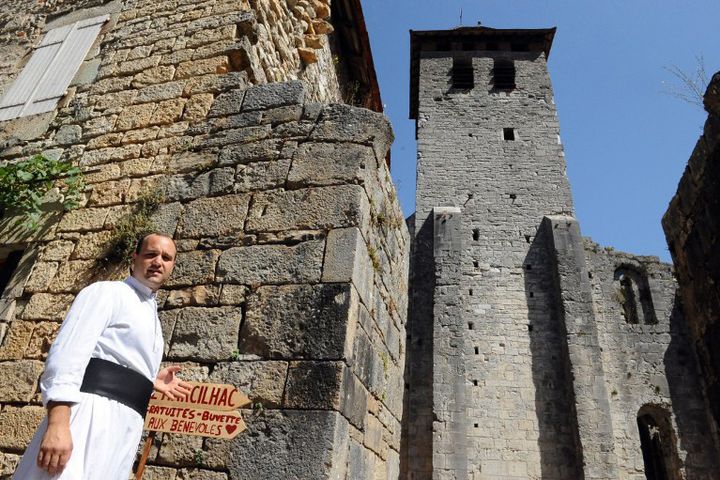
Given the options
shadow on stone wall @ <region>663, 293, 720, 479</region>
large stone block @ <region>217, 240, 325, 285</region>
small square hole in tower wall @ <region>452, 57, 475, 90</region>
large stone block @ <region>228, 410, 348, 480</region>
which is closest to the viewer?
large stone block @ <region>228, 410, 348, 480</region>

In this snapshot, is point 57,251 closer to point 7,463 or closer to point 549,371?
point 7,463

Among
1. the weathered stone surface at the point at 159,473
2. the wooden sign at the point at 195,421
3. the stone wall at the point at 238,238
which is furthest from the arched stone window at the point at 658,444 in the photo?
the weathered stone surface at the point at 159,473

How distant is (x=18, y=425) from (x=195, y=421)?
124cm

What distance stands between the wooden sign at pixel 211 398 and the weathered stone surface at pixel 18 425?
88cm

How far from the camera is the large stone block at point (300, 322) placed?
2494mm

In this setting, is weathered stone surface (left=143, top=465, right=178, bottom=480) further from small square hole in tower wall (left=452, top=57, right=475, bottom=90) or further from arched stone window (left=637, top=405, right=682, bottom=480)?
small square hole in tower wall (left=452, top=57, right=475, bottom=90)

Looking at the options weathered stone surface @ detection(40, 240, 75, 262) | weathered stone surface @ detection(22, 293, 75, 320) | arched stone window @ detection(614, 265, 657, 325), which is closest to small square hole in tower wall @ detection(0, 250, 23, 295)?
weathered stone surface @ detection(40, 240, 75, 262)

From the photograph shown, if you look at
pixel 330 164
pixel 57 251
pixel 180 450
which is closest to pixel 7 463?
pixel 180 450

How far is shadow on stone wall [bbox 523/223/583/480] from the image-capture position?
11062mm

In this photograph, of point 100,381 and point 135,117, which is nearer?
point 100,381

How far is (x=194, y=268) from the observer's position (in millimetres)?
2971

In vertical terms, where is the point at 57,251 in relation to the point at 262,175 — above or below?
below

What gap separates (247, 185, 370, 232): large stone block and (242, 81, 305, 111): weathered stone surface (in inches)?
32.9

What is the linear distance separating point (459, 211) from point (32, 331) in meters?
12.5
